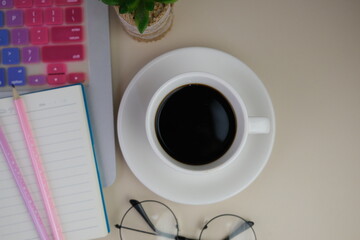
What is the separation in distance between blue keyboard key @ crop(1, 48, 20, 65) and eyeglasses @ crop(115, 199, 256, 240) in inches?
12.5

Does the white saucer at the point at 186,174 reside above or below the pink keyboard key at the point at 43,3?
below

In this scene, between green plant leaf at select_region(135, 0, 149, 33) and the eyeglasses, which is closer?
green plant leaf at select_region(135, 0, 149, 33)

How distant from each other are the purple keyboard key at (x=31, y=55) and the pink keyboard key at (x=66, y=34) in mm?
34

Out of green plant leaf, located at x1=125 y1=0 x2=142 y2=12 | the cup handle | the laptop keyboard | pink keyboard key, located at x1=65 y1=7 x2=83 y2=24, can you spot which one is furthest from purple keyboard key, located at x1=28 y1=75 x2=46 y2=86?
the cup handle

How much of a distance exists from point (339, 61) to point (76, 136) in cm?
48

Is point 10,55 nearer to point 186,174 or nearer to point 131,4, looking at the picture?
point 131,4

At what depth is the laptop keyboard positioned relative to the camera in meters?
0.53

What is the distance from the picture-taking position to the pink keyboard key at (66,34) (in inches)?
21.0

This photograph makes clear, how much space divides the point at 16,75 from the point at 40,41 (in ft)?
0.23

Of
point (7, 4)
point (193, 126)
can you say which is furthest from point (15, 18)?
point (193, 126)

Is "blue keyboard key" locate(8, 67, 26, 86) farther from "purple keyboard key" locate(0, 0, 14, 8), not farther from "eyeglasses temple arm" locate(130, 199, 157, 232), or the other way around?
"eyeglasses temple arm" locate(130, 199, 157, 232)

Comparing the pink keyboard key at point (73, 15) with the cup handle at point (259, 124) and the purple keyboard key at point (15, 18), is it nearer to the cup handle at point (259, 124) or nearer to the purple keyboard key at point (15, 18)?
the purple keyboard key at point (15, 18)

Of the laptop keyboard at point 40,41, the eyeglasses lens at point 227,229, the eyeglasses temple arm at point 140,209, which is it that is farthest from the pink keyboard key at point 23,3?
the eyeglasses lens at point 227,229

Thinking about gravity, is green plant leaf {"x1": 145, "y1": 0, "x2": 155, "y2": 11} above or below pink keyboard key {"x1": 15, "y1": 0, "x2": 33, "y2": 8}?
above
